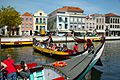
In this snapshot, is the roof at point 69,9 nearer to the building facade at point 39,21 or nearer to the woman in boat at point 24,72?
the building facade at point 39,21

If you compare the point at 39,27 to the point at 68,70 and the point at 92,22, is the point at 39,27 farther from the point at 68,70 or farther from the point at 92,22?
the point at 68,70

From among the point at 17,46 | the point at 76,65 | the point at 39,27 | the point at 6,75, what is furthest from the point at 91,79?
the point at 39,27

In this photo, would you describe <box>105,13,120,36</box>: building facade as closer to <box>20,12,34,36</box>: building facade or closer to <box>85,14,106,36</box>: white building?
<box>85,14,106,36</box>: white building

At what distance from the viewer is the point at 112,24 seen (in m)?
62.8

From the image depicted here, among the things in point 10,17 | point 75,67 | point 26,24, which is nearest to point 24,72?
point 75,67

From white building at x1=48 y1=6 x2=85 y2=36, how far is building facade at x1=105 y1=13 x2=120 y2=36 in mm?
8934

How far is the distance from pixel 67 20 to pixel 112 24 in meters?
14.7

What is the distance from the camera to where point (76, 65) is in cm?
1002

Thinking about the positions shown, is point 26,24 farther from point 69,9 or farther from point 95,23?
point 95,23

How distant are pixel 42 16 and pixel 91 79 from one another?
140ft

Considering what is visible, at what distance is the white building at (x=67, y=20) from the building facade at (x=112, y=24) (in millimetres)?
8934

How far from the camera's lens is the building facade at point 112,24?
2446 inches

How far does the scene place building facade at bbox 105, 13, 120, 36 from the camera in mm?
62119

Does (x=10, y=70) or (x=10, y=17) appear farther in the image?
(x=10, y=17)
